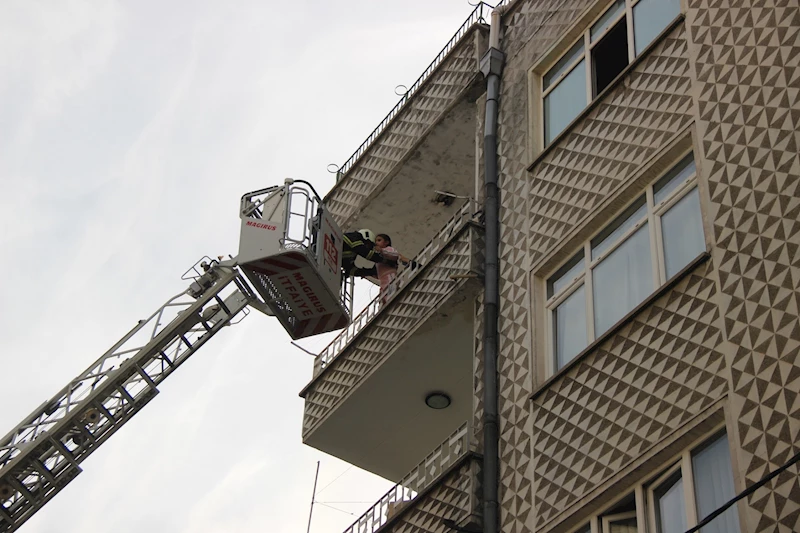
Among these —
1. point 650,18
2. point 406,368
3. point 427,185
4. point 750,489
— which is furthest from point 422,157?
point 750,489

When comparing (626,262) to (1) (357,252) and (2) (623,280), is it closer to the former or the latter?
(2) (623,280)

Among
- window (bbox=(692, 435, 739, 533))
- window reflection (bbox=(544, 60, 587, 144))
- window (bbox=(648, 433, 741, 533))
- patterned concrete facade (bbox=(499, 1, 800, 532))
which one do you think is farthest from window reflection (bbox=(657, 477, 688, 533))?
window reflection (bbox=(544, 60, 587, 144))

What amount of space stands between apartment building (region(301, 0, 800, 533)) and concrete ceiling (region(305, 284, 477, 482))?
0.04m

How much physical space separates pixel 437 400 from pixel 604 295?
210 inches

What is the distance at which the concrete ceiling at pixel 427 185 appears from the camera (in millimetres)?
19188

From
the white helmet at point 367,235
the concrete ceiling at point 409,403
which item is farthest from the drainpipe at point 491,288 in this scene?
the white helmet at point 367,235

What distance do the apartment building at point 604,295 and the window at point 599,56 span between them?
0.12ft

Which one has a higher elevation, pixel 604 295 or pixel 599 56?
pixel 599 56

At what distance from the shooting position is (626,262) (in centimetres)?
1288

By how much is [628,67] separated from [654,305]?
3.50 metres

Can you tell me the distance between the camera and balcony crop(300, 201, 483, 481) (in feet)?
53.1

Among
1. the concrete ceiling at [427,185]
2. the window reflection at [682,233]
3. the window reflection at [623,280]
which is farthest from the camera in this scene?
the concrete ceiling at [427,185]

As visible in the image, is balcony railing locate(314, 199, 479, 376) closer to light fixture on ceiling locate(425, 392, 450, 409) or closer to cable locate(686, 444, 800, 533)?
light fixture on ceiling locate(425, 392, 450, 409)

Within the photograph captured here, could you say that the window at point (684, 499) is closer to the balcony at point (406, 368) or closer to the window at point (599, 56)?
the balcony at point (406, 368)
